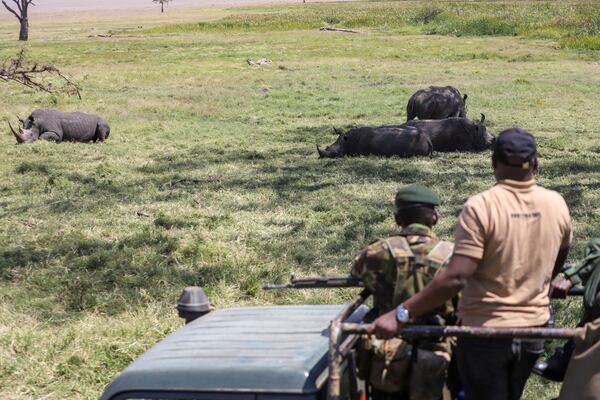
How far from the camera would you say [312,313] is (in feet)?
14.3

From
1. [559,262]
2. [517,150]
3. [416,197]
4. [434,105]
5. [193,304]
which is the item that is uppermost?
[517,150]

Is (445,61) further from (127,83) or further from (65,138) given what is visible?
(65,138)

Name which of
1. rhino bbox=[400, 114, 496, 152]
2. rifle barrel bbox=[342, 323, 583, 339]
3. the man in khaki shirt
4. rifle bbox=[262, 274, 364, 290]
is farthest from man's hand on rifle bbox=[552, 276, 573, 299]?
rhino bbox=[400, 114, 496, 152]

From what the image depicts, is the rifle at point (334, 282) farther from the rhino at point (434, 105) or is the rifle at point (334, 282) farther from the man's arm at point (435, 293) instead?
the rhino at point (434, 105)

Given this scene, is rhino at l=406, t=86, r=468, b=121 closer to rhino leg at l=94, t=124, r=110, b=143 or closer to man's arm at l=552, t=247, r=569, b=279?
rhino leg at l=94, t=124, r=110, b=143

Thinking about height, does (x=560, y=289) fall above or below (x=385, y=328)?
below

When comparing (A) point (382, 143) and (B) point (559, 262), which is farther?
(A) point (382, 143)

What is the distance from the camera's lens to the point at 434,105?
2047 cm

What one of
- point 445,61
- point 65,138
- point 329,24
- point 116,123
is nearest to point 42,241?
point 65,138

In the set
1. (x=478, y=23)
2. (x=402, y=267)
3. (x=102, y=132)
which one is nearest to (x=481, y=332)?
(x=402, y=267)

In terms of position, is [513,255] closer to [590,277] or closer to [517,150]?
[517,150]

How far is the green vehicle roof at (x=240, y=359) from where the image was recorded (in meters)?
3.46

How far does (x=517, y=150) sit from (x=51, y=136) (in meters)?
16.7

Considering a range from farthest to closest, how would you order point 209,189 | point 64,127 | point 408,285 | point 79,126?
point 64,127 → point 79,126 → point 209,189 → point 408,285
